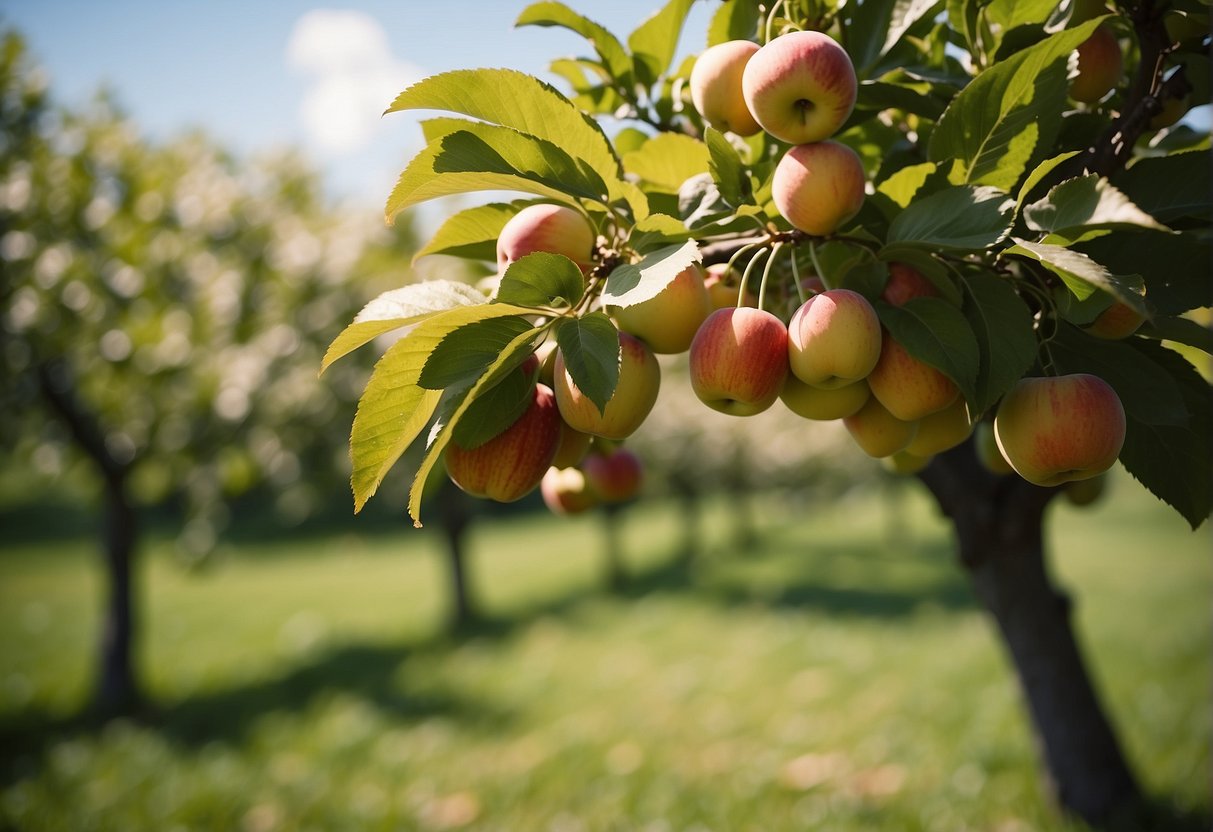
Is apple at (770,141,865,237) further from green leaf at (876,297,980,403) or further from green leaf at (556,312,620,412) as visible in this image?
green leaf at (556,312,620,412)

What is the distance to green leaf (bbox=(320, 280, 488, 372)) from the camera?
739mm

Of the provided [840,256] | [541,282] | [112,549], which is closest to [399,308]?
[541,282]

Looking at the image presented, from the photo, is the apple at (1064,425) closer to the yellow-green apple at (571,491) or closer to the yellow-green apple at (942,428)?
the yellow-green apple at (942,428)

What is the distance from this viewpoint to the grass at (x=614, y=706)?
2643 millimetres

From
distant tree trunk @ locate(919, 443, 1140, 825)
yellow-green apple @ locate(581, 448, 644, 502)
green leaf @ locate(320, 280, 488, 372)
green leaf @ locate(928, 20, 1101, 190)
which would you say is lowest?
distant tree trunk @ locate(919, 443, 1140, 825)

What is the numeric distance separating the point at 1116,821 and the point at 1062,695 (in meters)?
0.34

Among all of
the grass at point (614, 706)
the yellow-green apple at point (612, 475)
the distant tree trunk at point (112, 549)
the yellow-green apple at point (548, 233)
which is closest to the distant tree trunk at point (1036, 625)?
the grass at point (614, 706)

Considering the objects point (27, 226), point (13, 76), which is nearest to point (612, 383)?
point (27, 226)

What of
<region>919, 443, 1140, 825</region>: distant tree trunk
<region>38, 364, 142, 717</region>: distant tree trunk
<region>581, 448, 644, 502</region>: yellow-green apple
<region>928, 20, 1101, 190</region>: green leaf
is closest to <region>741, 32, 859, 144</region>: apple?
<region>928, 20, 1101, 190</region>: green leaf

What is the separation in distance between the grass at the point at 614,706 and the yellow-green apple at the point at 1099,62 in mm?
1787

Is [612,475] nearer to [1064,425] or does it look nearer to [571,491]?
[571,491]

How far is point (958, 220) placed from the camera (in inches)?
29.1

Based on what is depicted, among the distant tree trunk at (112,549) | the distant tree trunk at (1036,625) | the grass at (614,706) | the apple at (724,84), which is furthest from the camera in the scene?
the distant tree trunk at (112,549)

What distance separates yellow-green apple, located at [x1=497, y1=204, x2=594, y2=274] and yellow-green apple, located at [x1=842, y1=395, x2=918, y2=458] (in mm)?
359
